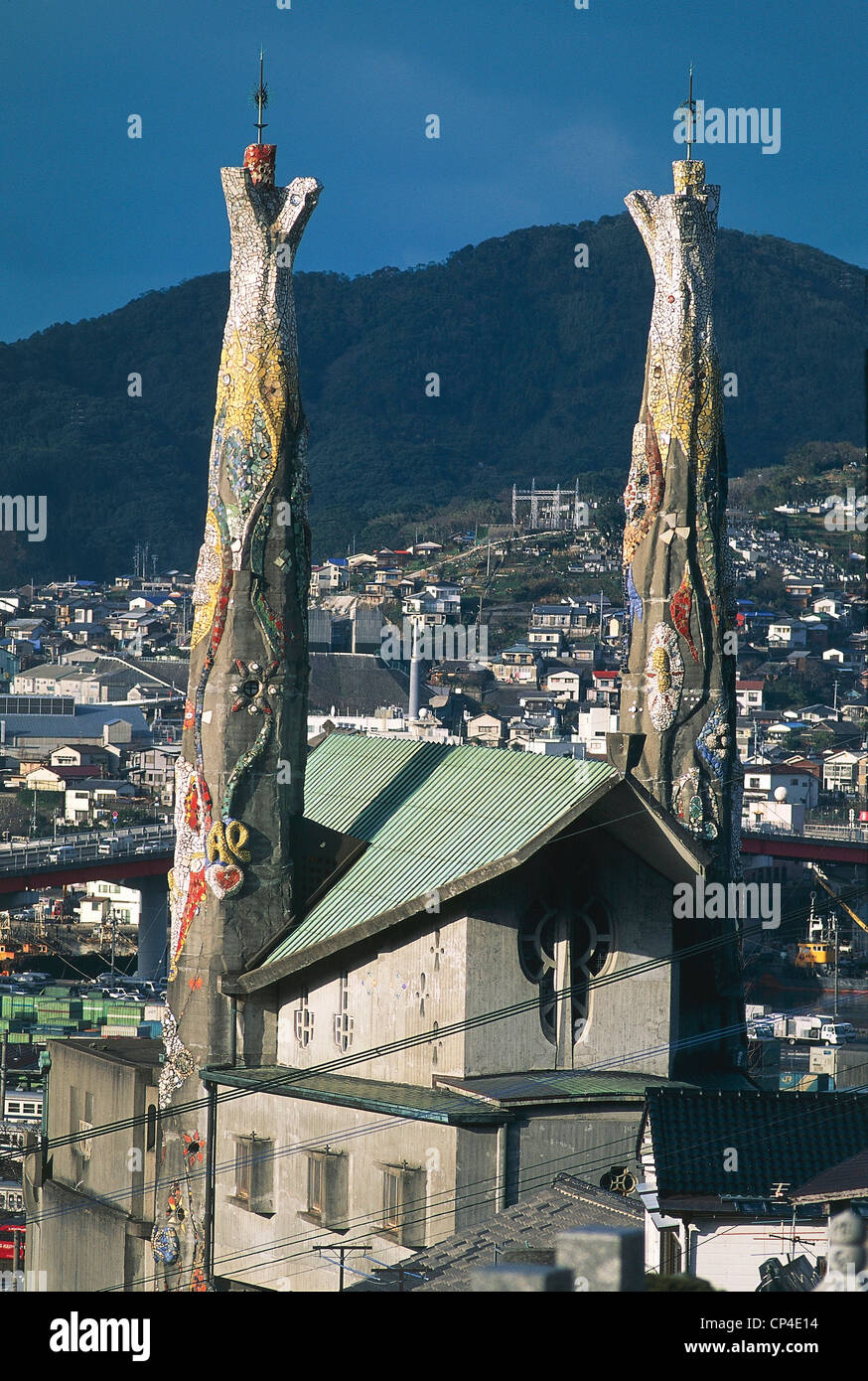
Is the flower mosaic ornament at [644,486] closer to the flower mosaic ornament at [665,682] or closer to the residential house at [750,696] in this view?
the flower mosaic ornament at [665,682]

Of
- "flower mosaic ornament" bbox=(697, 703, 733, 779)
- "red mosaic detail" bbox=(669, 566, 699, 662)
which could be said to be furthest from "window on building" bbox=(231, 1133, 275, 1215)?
"red mosaic detail" bbox=(669, 566, 699, 662)

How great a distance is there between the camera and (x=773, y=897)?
103 ft

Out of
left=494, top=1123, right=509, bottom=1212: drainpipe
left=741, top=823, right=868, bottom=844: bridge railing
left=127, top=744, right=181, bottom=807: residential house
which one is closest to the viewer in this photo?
left=494, top=1123, right=509, bottom=1212: drainpipe

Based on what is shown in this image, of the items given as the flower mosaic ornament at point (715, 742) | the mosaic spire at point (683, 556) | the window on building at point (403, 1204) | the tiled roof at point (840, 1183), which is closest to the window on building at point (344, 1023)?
the window on building at point (403, 1204)

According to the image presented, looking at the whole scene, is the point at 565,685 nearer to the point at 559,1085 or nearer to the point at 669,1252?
the point at 559,1085

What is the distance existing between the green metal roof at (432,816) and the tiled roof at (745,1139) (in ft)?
11.4

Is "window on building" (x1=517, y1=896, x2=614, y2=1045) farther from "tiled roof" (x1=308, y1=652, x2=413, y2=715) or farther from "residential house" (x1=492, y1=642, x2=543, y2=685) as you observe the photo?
"residential house" (x1=492, y1=642, x2=543, y2=685)

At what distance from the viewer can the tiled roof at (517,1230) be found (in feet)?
63.6

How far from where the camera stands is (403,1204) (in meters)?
22.7

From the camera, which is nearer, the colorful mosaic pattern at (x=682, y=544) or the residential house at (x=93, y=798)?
the colorful mosaic pattern at (x=682, y=544)

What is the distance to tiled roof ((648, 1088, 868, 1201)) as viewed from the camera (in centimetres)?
2008

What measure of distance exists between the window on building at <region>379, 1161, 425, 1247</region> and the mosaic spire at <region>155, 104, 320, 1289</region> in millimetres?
3398

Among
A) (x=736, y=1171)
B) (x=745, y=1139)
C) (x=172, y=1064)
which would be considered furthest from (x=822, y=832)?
(x=736, y=1171)

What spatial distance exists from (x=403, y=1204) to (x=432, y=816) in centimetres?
506
